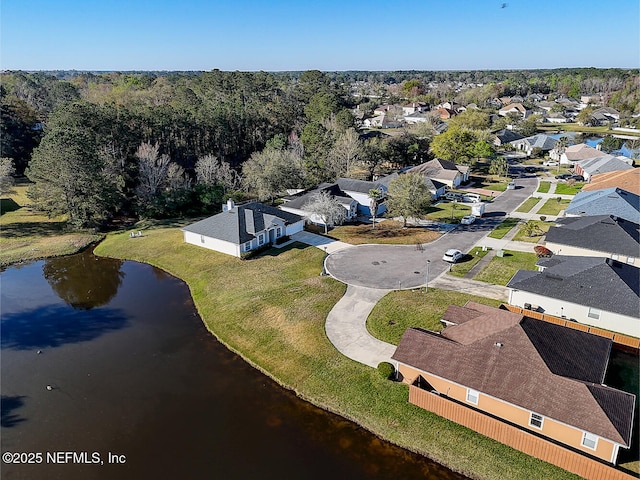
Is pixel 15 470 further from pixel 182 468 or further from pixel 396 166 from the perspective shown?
pixel 396 166

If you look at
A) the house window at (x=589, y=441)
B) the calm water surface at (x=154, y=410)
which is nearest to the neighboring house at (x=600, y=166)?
the house window at (x=589, y=441)

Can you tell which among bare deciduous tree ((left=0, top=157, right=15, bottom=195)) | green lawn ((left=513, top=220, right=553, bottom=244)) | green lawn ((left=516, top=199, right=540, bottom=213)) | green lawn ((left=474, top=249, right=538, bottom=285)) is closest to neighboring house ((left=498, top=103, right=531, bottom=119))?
green lawn ((left=516, top=199, right=540, bottom=213))

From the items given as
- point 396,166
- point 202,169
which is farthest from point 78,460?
point 396,166

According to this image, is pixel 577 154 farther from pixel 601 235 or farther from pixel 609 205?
pixel 601 235

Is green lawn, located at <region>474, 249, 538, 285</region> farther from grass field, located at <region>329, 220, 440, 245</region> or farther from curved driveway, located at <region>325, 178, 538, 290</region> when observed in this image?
grass field, located at <region>329, 220, 440, 245</region>

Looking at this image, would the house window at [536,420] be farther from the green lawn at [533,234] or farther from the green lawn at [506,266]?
the green lawn at [533,234]

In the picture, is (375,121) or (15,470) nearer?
(15,470)
